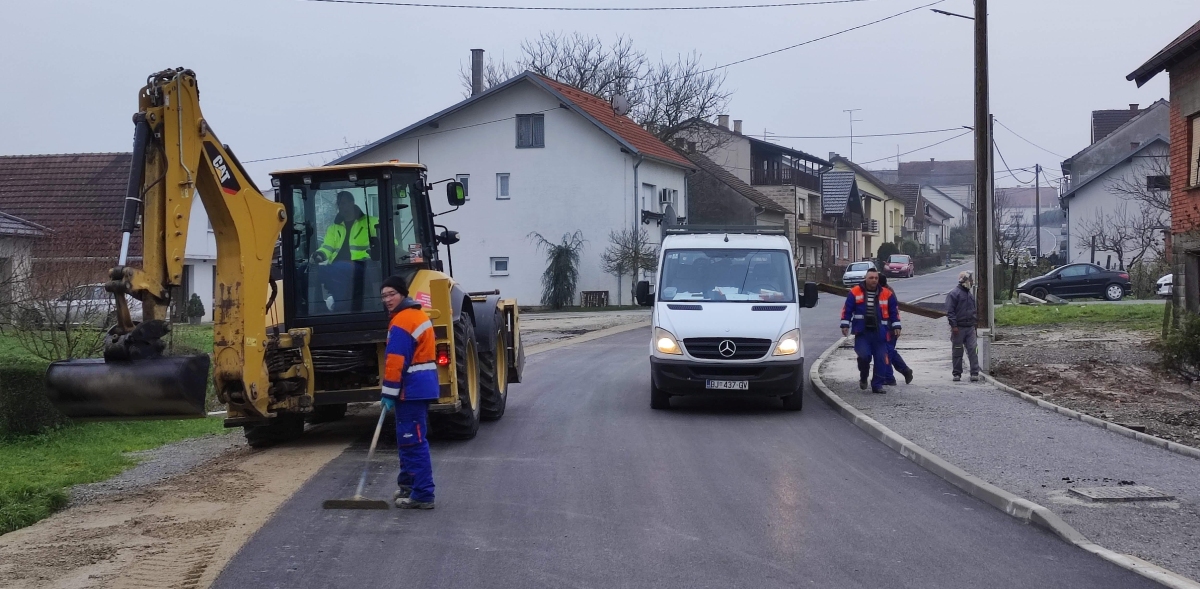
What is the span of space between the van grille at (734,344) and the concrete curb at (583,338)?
10.6m

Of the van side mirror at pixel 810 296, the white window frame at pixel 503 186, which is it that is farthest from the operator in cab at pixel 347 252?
the white window frame at pixel 503 186

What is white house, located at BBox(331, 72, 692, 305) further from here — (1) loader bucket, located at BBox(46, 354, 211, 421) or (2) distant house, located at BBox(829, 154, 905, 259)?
(2) distant house, located at BBox(829, 154, 905, 259)

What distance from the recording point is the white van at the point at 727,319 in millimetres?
13938

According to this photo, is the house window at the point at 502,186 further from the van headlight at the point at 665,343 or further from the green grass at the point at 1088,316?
the van headlight at the point at 665,343

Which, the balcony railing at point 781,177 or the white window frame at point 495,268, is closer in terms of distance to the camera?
the white window frame at point 495,268

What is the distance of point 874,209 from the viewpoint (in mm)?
101812

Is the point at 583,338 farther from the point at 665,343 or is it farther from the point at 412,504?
the point at 412,504

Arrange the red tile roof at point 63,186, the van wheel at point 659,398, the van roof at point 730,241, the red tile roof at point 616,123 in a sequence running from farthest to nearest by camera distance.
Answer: the red tile roof at point 616,123 → the red tile roof at point 63,186 → the van roof at point 730,241 → the van wheel at point 659,398

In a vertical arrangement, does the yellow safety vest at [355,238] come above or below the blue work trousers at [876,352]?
above

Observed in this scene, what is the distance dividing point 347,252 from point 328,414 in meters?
2.90

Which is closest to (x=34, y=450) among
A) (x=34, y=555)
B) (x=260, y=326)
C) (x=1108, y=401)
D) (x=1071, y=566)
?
(x=260, y=326)

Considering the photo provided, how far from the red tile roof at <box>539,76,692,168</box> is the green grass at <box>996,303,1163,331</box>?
60.5 ft

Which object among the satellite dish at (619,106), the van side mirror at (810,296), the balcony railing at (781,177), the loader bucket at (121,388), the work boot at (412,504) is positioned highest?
the satellite dish at (619,106)

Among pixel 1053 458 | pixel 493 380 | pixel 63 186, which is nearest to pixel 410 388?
pixel 493 380
